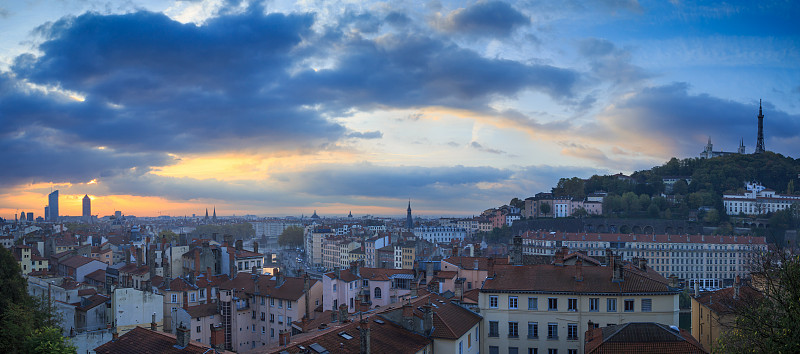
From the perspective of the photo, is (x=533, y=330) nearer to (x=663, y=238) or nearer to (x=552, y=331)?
(x=552, y=331)

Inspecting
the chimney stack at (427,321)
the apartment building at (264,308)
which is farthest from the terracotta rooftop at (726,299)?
the apartment building at (264,308)

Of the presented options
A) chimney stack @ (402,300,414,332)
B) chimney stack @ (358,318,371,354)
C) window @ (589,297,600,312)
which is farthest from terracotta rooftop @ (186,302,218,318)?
window @ (589,297,600,312)

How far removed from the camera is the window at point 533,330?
1351 inches

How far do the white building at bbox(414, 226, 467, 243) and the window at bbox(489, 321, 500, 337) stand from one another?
147370mm

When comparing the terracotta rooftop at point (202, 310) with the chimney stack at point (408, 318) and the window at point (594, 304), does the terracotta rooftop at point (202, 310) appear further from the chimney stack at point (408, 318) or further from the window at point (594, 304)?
the window at point (594, 304)

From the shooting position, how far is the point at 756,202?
16412 cm

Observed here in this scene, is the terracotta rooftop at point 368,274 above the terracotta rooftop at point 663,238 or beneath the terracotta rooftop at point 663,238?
above

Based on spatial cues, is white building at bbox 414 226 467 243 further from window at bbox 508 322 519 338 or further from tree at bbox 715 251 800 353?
tree at bbox 715 251 800 353

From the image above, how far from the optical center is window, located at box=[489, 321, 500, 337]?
114 feet

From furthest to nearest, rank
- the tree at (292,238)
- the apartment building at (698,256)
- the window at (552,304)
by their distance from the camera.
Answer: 1. the tree at (292,238)
2. the apartment building at (698,256)
3. the window at (552,304)

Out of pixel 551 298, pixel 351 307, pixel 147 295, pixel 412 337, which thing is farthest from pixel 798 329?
pixel 147 295

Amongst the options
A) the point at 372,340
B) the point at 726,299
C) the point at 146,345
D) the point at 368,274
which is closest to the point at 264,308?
the point at 368,274

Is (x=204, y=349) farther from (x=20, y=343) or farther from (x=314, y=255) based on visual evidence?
(x=314, y=255)

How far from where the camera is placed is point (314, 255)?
14612 centimetres
